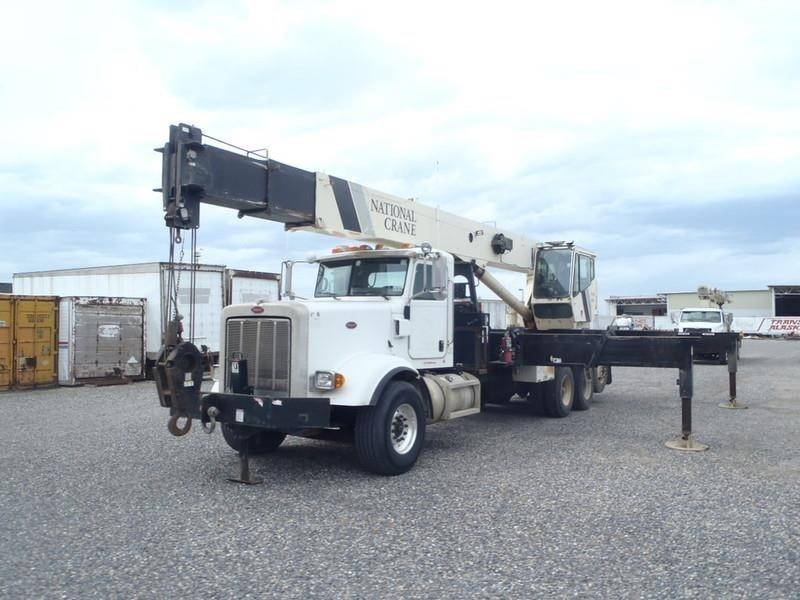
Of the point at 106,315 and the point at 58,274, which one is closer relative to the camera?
the point at 106,315

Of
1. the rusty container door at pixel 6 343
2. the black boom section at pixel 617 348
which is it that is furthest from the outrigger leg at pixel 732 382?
the rusty container door at pixel 6 343

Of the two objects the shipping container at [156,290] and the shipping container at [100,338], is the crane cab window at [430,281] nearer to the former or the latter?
the shipping container at [156,290]

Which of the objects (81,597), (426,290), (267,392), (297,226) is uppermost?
(297,226)

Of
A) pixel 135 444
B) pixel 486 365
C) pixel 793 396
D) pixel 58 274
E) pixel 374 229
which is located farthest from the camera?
pixel 58 274

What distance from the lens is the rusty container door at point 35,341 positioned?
16.2m

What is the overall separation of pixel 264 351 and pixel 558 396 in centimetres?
625

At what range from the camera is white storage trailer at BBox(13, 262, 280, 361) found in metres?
Answer: 18.5

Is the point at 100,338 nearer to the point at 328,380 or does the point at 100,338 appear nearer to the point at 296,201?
the point at 296,201

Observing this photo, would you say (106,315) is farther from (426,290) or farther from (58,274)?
(426,290)

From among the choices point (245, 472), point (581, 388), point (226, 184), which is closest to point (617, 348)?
point (581, 388)

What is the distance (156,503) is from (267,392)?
1538 mm

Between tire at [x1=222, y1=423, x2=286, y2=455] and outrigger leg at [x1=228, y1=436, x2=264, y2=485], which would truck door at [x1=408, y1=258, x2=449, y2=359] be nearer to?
tire at [x1=222, y1=423, x2=286, y2=455]

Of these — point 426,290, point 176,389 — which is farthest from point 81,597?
point 426,290

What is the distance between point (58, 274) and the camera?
21.3 metres
